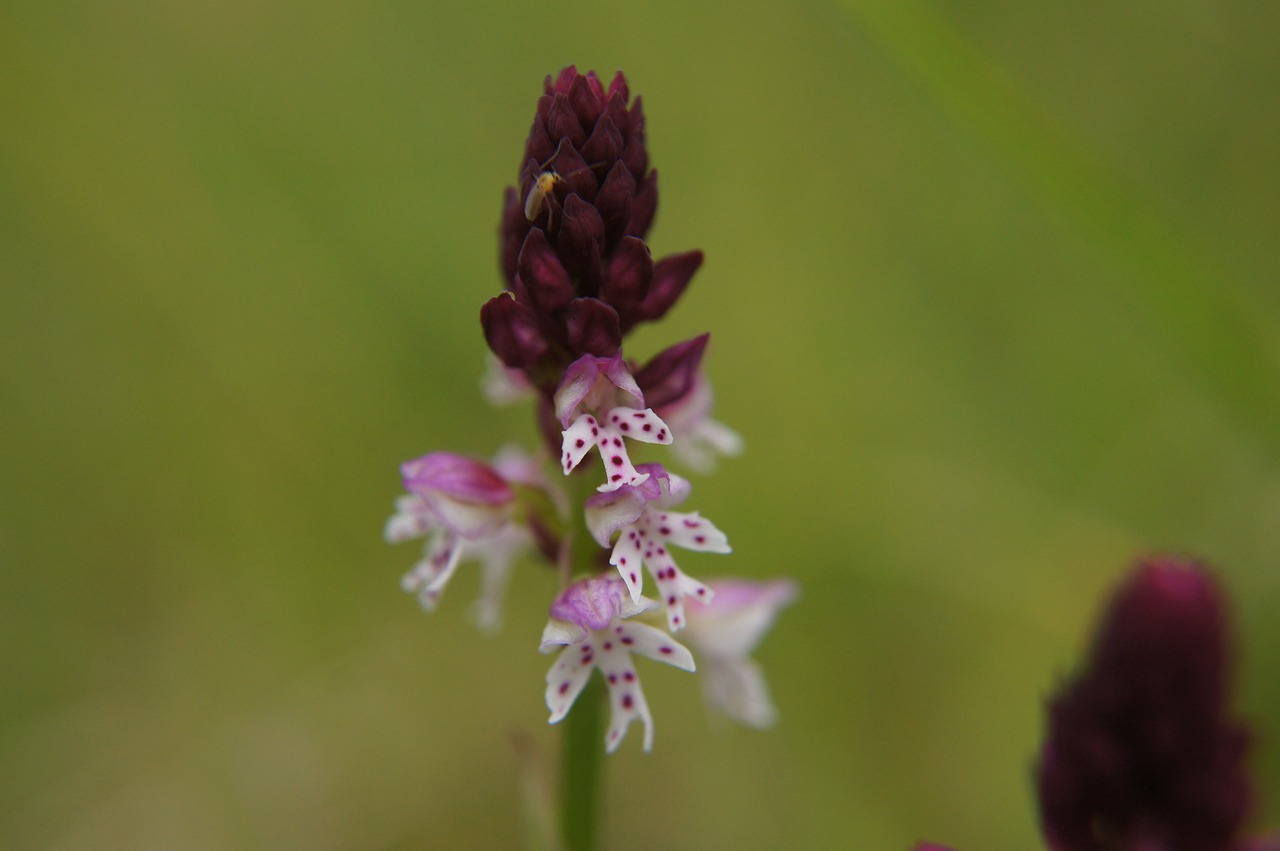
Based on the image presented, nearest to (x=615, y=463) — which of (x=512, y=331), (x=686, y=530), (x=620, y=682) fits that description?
(x=686, y=530)

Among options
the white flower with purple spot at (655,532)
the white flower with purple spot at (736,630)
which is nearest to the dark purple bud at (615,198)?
the white flower with purple spot at (655,532)

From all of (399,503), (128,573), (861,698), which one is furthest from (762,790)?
(128,573)

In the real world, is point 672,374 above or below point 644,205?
below

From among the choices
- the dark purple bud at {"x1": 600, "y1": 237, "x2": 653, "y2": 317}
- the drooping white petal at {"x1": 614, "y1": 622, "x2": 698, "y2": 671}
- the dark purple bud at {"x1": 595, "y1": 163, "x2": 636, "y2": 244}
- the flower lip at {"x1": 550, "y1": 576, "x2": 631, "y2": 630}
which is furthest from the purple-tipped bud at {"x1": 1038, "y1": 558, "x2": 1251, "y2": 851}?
the dark purple bud at {"x1": 595, "y1": 163, "x2": 636, "y2": 244}

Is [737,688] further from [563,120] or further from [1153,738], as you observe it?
[563,120]

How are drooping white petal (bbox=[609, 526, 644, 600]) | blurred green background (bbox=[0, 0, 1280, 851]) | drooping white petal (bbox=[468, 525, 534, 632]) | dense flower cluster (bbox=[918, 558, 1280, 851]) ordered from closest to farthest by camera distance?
dense flower cluster (bbox=[918, 558, 1280, 851]), drooping white petal (bbox=[609, 526, 644, 600]), drooping white petal (bbox=[468, 525, 534, 632]), blurred green background (bbox=[0, 0, 1280, 851])

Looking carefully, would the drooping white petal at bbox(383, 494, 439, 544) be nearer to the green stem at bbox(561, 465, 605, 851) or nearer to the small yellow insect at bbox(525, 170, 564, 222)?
the green stem at bbox(561, 465, 605, 851)
